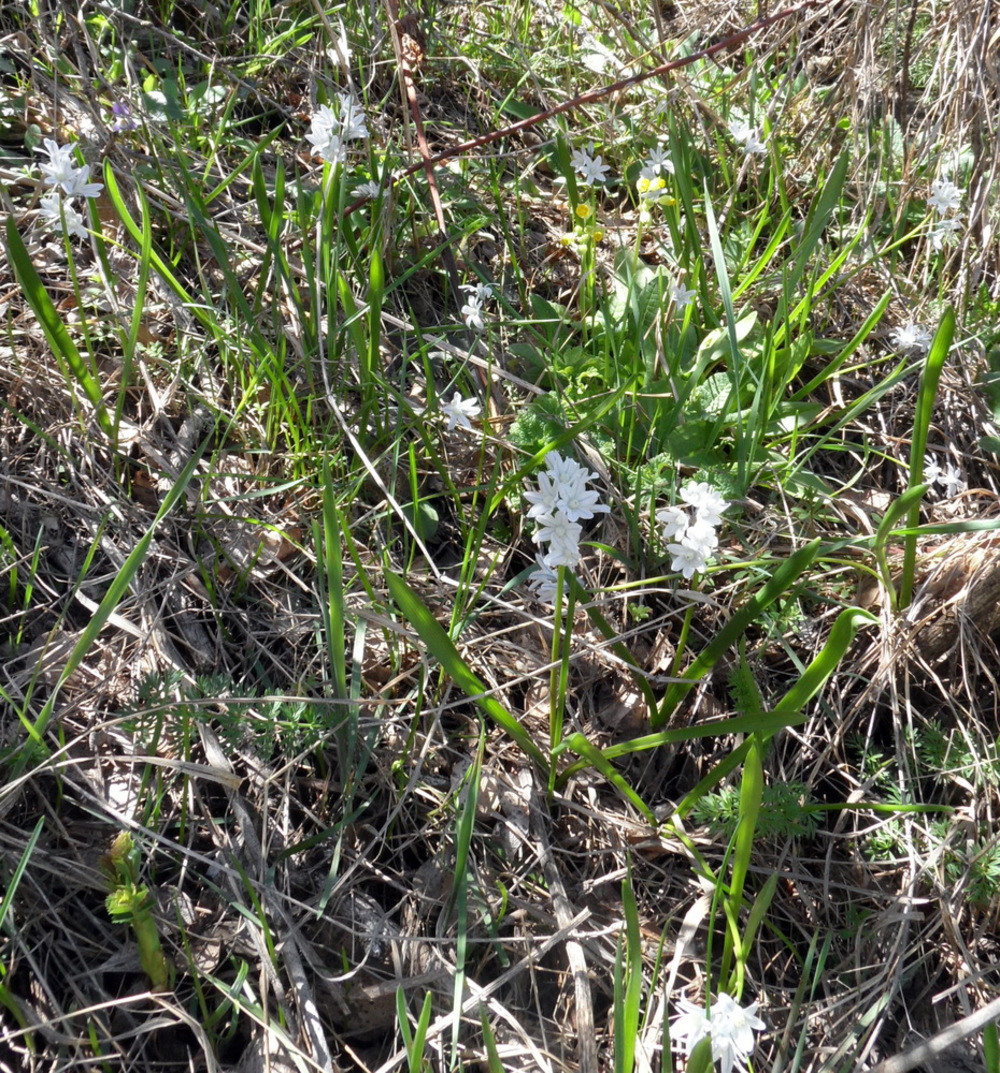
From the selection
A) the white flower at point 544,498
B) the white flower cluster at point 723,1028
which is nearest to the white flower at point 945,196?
the white flower at point 544,498

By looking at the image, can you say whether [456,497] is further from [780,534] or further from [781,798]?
[781,798]

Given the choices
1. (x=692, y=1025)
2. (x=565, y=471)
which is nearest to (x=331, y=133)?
(x=565, y=471)

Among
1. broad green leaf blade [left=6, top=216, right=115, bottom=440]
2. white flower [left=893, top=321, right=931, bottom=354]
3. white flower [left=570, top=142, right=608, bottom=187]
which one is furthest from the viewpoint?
white flower [left=570, top=142, right=608, bottom=187]

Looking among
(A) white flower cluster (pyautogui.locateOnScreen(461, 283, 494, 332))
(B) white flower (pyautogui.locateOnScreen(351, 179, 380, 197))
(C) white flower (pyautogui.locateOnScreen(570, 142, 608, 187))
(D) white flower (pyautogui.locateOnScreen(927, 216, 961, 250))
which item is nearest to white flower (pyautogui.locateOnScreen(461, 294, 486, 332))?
(A) white flower cluster (pyautogui.locateOnScreen(461, 283, 494, 332))

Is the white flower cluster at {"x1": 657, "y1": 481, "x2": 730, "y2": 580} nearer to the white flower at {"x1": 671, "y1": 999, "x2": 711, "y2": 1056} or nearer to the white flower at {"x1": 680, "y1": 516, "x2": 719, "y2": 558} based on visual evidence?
the white flower at {"x1": 680, "y1": 516, "x2": 719, "y2": 558}

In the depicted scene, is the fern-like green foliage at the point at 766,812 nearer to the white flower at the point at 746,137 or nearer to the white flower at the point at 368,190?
the white flower at the point at 368,190

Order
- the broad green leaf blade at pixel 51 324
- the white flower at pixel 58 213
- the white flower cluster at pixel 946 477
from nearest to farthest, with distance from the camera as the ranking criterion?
the broad green leaf blade at pixel 51 324
the white flower at pixel 58 213
the white flower cluster at pixel 946 477
